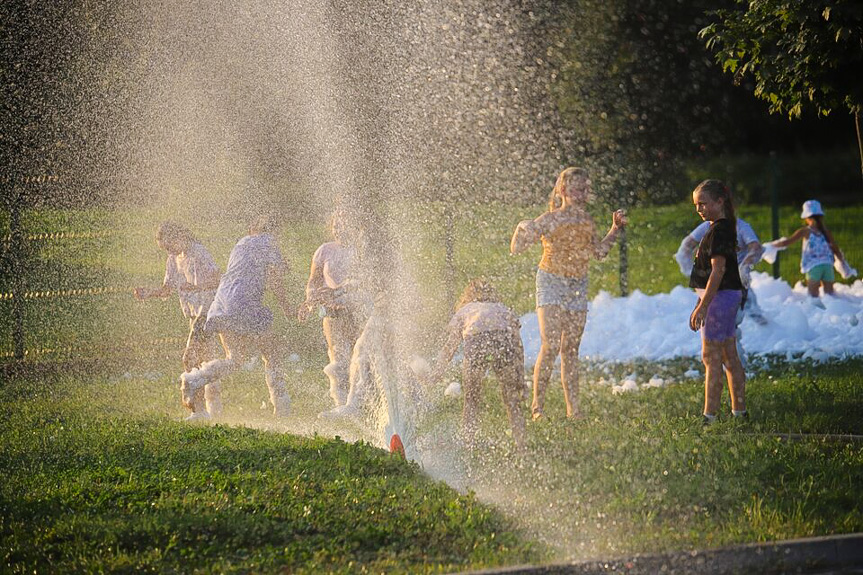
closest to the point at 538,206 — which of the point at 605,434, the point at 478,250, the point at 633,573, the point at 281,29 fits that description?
the point at 478,250

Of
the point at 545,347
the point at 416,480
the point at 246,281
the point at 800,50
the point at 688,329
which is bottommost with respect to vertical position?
the point at 416,480

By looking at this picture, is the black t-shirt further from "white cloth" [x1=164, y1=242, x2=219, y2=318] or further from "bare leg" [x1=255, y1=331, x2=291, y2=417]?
"white cloth" [x1=164, y1=242, x2=219, y2=318]

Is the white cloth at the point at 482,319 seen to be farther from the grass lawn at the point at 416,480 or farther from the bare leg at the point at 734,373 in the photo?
the bare leg at the point at 734,373

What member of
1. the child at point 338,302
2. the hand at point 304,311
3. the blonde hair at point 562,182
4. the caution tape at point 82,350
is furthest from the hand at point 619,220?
the caution tape at point 82,350

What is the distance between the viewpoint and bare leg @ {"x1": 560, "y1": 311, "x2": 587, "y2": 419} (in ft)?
31.2

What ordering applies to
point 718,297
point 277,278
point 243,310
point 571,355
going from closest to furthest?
point 718,297 → point 571,355 → point 243,310 → point 277,278

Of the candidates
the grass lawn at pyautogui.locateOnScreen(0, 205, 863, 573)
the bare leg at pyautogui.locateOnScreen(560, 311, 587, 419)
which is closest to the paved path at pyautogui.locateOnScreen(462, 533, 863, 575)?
the grass lawn at pyautogui.locateOnScreen(0, 205, 863, 573)

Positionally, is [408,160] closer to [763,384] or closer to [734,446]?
[763,384]

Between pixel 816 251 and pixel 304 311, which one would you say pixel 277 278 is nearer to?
pixel 304 311

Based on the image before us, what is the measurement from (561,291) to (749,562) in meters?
3.93

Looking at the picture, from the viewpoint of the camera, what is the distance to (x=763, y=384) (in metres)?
10.7

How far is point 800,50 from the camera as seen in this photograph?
31.0ft

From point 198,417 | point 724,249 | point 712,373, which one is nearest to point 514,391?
point 712,373

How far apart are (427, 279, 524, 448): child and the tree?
130 inches
